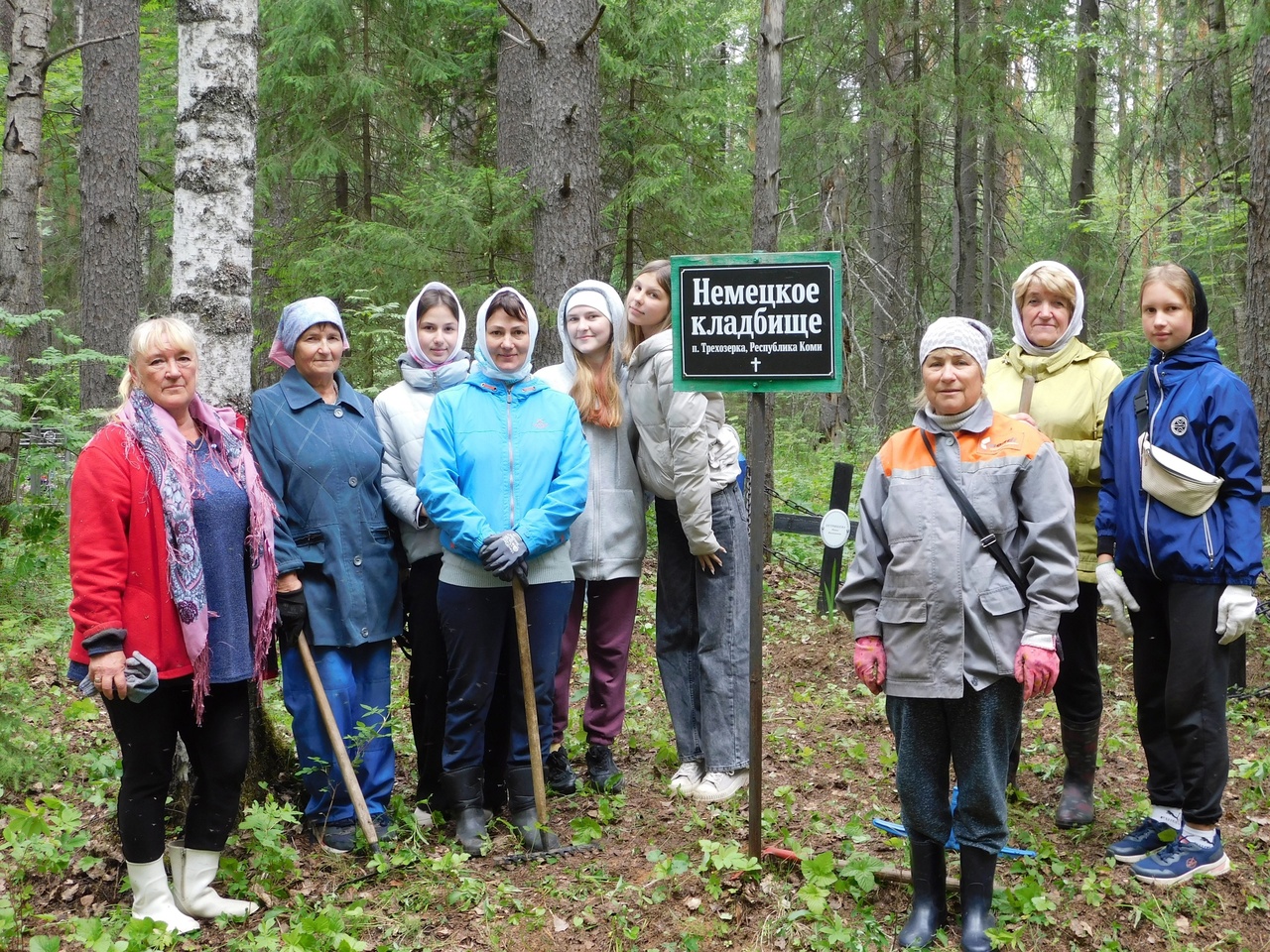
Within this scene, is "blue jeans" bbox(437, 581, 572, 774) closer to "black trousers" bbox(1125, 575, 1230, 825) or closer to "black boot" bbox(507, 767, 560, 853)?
"black boot" bbox(507, 767, 560, 853)

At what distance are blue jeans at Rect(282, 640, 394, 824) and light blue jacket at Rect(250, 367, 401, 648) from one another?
0.13 meters

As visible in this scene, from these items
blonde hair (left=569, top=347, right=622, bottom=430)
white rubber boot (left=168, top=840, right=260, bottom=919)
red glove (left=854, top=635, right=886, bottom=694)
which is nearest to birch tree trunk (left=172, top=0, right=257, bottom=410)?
blonde hair (left=569, top=347, right=622, bottom=430)

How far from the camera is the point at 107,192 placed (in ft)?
36.9

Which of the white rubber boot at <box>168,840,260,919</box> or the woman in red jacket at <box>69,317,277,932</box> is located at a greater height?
the woman in red jacket at <box>69,317,277,932</box>

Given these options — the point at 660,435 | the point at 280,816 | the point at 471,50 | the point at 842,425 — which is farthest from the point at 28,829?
the point at 842,425

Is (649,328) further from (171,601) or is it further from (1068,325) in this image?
(171,601)

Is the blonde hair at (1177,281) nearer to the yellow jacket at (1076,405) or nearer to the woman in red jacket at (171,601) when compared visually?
the yellow jacket at (1076,405)

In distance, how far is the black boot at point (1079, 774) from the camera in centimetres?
442

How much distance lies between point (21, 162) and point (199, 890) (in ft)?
23.1

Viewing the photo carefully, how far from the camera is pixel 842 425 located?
56.9ft

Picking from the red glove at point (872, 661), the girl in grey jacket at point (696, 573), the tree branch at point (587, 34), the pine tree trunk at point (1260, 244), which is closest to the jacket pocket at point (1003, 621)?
the red glove at point (872, 661)

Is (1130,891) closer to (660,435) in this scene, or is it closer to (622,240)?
(660,435)

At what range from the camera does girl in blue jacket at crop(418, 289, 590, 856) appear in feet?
13.4

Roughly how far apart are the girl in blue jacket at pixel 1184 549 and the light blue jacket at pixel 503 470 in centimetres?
221
